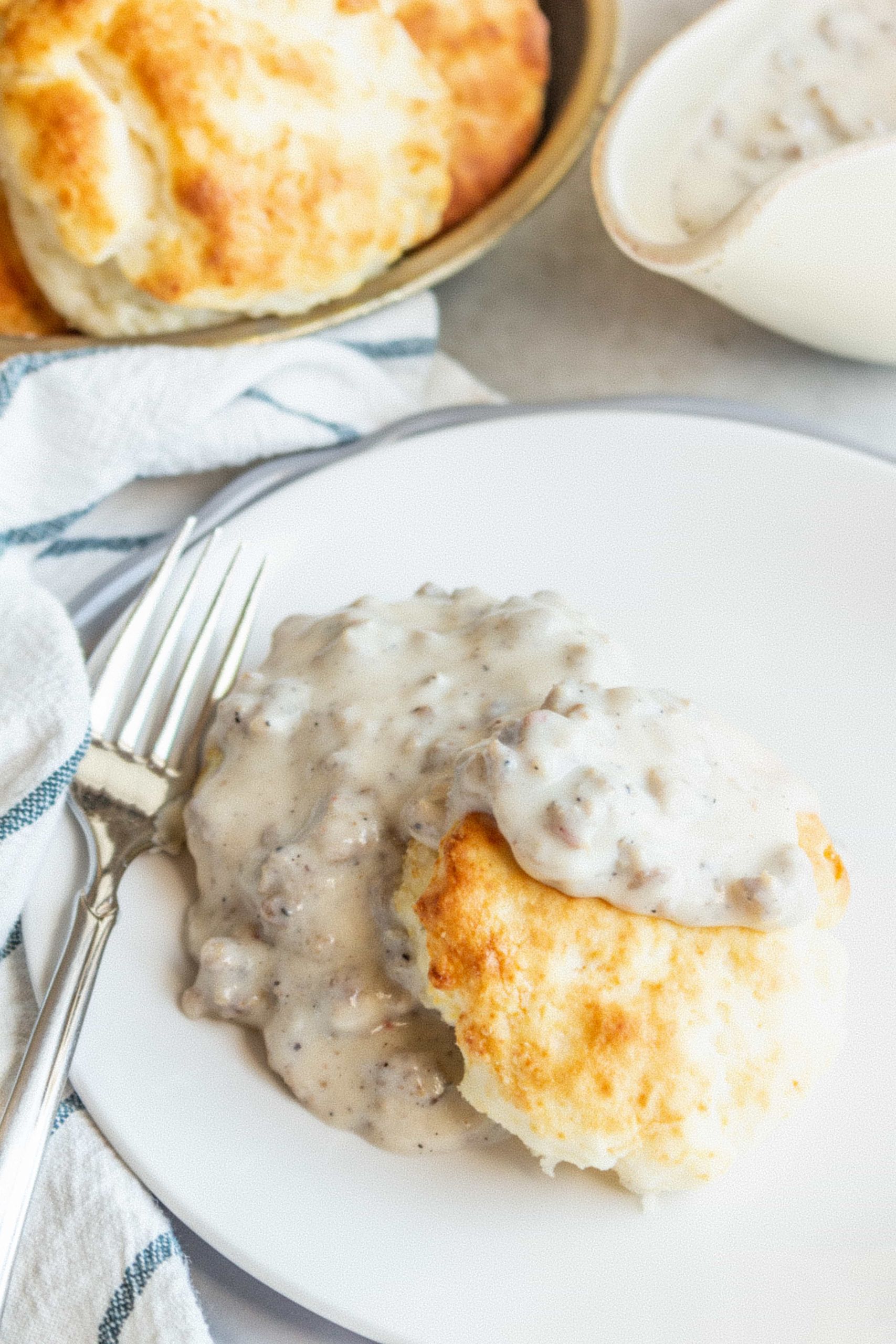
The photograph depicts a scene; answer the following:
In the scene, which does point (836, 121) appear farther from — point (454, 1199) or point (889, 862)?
point (454, 1199)

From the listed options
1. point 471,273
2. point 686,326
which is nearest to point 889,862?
point 686,326

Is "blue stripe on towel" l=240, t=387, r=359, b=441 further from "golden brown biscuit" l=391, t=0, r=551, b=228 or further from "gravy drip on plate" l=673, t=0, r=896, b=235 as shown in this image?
"gravy drip on plate" l=673, t=0, r=896, b=235

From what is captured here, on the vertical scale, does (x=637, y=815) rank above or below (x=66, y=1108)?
above

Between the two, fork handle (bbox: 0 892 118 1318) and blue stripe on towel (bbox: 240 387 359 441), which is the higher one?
blue stripe on towel (bbox: 240 387 359 441)

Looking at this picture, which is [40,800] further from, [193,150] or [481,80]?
[481,80]

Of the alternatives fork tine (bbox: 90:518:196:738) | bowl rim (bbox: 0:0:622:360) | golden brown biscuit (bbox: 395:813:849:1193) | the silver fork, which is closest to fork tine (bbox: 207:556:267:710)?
the silver fork

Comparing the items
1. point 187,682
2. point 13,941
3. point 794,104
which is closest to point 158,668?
point 187,682
